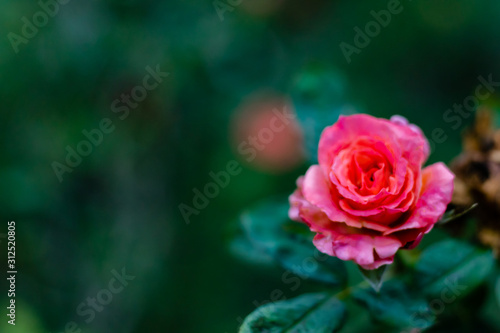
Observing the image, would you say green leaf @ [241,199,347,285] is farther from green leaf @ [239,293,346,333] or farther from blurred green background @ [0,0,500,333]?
blurred green background @ [0,0,500,333]

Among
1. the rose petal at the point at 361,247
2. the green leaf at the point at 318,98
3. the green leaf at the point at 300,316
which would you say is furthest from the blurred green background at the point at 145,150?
the rose petal at the point at 361,247

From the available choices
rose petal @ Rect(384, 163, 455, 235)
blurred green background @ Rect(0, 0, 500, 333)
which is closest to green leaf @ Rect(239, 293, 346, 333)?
rose petal @ Rect(384, 163, 455, 235)

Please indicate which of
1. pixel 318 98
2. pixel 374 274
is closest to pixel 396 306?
pixel 374 274

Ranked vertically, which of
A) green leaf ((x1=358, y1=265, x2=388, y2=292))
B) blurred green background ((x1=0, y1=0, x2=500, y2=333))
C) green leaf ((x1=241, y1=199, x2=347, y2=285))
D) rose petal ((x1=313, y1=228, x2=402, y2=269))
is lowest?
green leaf ((x1=358, y1=265, x2=388, y2=292))

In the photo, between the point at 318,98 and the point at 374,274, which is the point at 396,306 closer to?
the point at 374,274

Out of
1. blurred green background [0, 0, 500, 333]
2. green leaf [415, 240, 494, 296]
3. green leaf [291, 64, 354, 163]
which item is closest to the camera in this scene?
green leaf [415, 240, 494, 296]

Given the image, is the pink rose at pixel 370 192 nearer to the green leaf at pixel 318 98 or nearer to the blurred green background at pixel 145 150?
the green leaf at pixel 318 98
